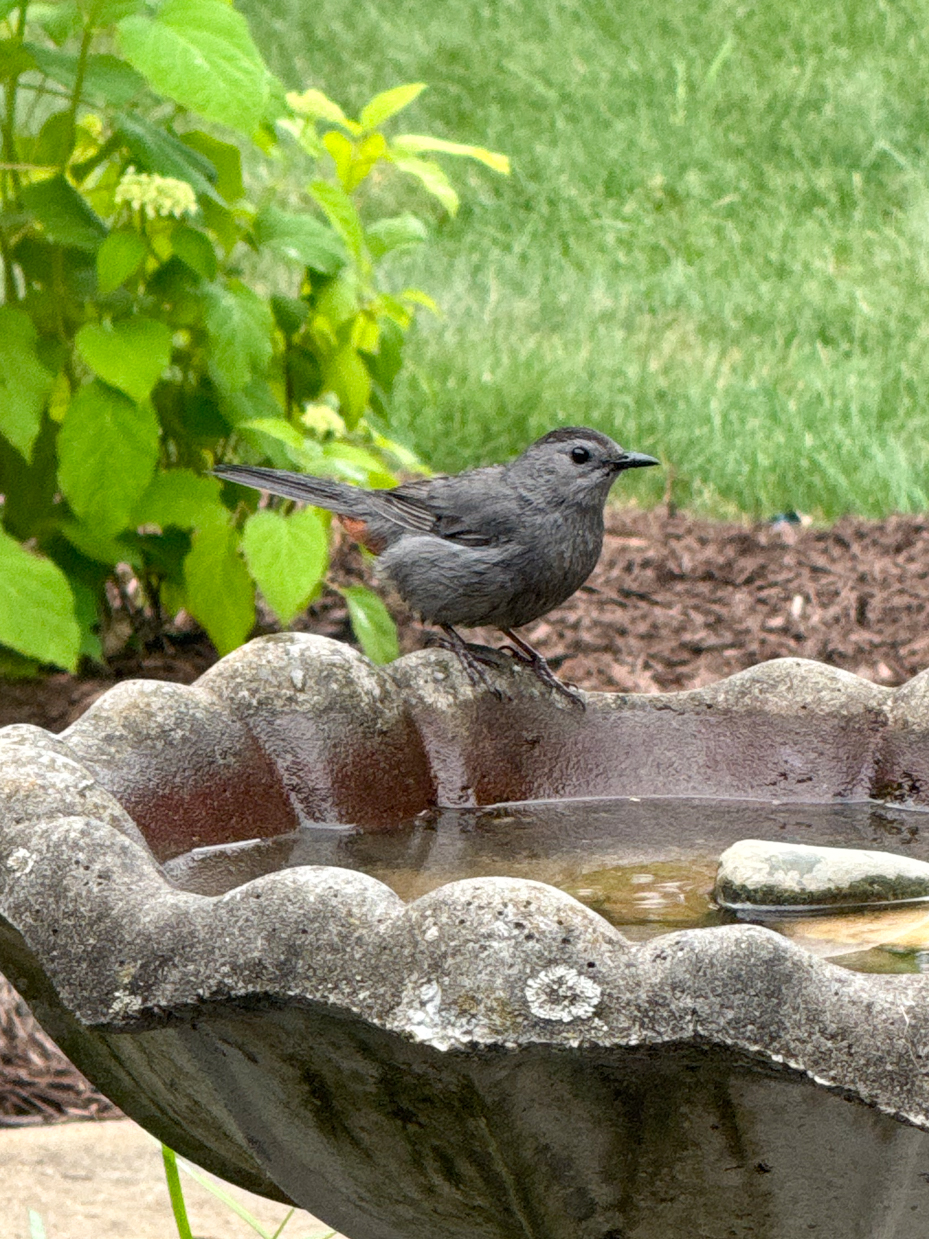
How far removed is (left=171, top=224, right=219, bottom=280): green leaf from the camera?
156 inches

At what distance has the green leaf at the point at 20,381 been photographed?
3.81 meters

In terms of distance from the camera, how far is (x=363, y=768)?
2.64 metres

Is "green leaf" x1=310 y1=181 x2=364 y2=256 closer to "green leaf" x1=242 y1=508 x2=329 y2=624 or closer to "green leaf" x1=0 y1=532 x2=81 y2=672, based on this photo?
"green leaf" x1=242 y1=508 x2=329 y2=624

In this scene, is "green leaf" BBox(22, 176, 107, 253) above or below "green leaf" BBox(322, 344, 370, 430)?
above

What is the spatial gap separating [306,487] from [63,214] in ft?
2.70

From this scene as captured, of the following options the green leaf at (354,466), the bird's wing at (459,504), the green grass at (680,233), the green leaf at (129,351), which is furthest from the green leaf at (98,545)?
the green grass at (680,233)

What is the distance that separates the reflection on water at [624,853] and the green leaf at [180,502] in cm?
162

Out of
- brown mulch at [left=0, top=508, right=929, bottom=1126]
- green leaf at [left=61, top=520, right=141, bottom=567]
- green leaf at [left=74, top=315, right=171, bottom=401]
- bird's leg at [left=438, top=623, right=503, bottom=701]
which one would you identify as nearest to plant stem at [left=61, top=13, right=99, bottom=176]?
green leaf at [left=74, top=315, right=171, bottom=401]

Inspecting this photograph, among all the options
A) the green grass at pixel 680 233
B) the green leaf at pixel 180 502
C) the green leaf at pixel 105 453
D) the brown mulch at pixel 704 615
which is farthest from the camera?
the green grass at pixel 680 233

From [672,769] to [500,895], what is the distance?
1197 mm

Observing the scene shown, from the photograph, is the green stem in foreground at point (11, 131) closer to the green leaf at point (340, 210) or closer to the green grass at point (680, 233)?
the green leaf at point (340, 210)

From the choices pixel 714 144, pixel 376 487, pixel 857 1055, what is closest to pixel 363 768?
pixel 857 1055

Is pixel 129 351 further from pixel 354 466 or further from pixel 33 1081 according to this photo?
pixel 33 1081

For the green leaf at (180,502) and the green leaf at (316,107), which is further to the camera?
the green leaf at (316,107)
